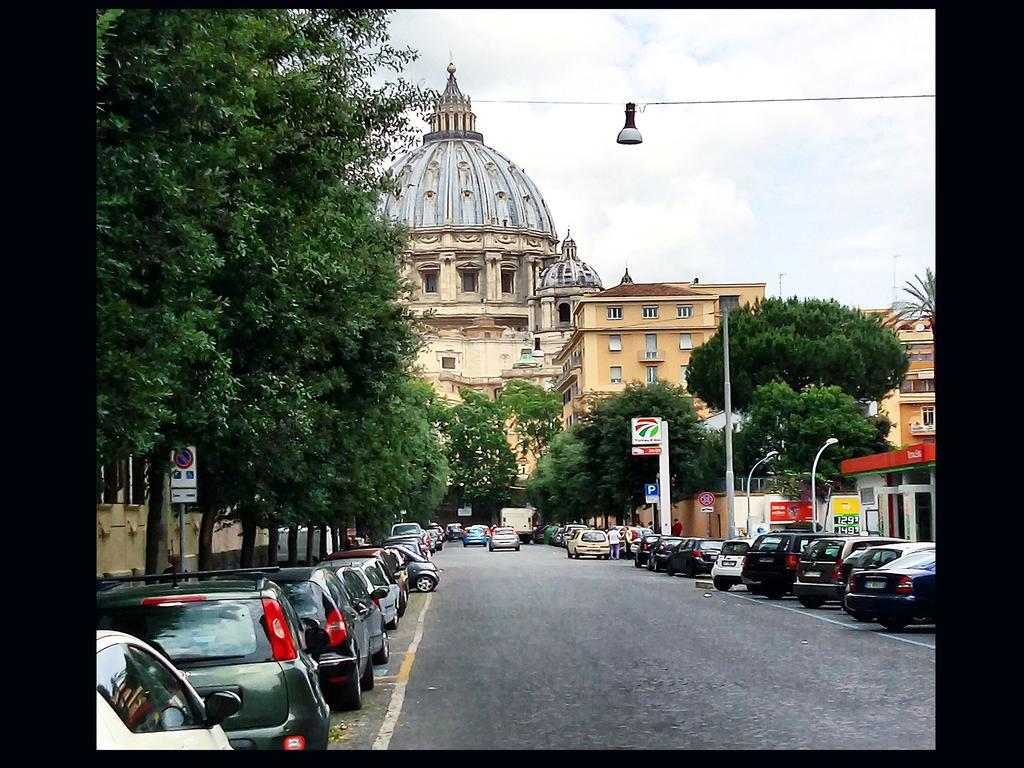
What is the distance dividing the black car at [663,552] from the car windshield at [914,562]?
2888cm

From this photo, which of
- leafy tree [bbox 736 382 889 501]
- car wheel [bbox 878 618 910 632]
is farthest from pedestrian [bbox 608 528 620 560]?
car wheel [bbox 878 618 910 632]

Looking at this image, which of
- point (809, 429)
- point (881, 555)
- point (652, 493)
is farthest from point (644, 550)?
point (881, 555)

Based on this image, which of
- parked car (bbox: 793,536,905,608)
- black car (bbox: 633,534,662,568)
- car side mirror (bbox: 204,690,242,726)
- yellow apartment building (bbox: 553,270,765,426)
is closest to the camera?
car side mirror (bbox: 204,690,242,726)

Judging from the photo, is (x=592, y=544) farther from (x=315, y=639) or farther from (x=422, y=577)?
(x=315, y=639)

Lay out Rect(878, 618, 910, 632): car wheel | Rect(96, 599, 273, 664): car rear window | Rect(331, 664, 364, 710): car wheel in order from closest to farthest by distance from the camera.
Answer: Rect(96, 599, 273, 664): car rear window, Rect(331, 664, 364, 710): car wheel, Rect(878, 618, 910, 632): car wheel

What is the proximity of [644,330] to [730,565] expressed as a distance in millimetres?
84259

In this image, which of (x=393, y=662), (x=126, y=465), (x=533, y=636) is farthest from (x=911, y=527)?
(x=393, y=662)

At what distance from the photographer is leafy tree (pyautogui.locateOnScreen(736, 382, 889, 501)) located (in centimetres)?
7388

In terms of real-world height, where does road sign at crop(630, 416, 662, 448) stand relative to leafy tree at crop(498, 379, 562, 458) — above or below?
below

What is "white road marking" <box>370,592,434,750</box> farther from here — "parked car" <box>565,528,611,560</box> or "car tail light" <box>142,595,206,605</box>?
"parked car" <box>565,528,611,560</box>

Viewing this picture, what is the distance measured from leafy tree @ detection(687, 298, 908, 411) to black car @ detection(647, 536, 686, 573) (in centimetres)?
2572

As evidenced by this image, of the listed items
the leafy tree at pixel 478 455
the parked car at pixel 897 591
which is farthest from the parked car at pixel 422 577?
the leafy tree at pixel 478 455
